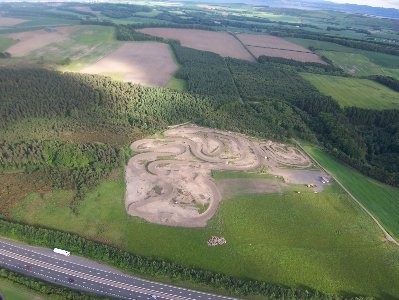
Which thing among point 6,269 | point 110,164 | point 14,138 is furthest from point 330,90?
point 6,269

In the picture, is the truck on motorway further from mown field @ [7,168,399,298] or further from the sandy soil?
the sandy soil

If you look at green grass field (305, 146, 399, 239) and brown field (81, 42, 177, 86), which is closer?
green grass field (305, 146, 399, 239)

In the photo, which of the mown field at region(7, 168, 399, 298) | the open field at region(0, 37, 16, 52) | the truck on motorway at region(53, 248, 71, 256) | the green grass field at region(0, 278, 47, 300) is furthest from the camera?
the open field at region(0, 37, 16, 52)

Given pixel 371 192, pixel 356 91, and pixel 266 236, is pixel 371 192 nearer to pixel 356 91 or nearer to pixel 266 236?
pixel 266 236

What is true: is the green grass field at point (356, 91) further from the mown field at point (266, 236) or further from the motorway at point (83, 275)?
the motorway at point (83, 275)

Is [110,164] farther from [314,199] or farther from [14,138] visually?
[314,199]

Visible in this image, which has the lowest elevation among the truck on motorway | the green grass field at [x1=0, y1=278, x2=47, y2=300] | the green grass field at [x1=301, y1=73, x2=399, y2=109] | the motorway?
the green grass field at [x1=0, y1=278, x2=47, y2=300]

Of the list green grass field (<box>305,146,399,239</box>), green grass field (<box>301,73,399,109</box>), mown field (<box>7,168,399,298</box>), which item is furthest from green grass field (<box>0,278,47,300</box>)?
green grass field (<box>301,73,399,109</box>)
